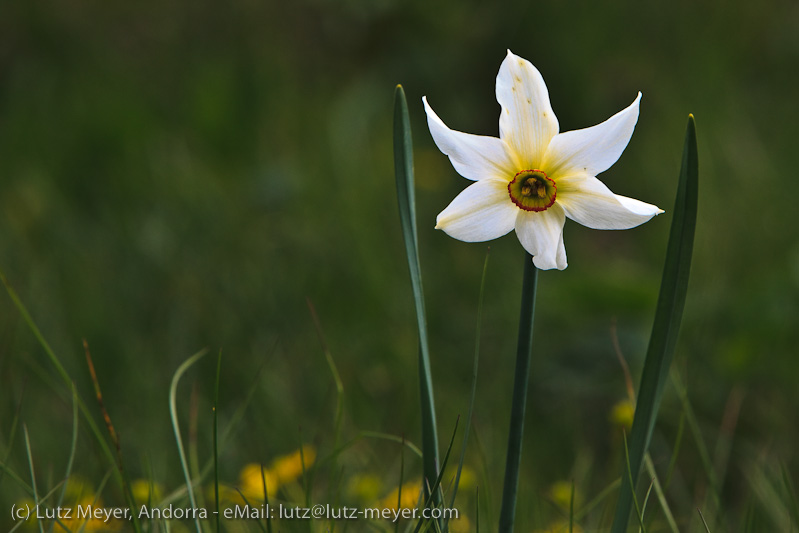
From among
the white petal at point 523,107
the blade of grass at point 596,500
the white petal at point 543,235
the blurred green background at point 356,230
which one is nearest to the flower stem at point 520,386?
the white petal at point 543,235

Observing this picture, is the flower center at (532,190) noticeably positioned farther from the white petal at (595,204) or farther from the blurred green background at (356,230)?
the blurred green background at (356,230)

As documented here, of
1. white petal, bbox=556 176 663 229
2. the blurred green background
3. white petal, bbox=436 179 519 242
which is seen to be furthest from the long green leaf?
the blurred green background

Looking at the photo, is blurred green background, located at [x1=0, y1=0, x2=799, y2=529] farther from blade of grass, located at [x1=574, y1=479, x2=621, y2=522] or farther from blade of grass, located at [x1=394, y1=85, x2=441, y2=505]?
blade of grass, located at [x1=394, y1=85, x2=441, y2=505]

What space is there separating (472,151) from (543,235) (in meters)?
0.11

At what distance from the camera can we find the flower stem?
2.38 ft

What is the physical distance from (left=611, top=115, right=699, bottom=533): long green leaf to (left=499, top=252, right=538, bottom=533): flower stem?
0.13m

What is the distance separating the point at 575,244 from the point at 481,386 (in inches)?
35.9

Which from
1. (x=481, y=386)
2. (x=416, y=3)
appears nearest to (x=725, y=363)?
(x=481, y=386)

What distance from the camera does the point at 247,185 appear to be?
112 inches

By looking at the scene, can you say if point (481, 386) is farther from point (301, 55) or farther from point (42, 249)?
point (301, 55)

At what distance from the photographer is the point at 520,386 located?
752mm

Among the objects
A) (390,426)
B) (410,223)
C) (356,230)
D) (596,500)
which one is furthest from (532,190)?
(356,230)

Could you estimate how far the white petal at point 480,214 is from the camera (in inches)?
28.7

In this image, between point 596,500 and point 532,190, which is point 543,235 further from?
point 596,500
